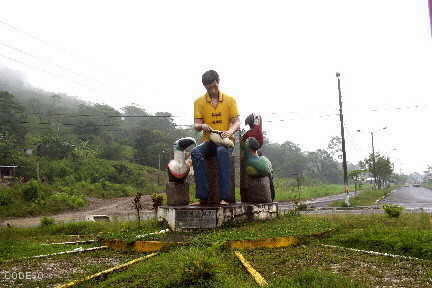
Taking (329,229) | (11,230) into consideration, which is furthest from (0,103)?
(329,229)

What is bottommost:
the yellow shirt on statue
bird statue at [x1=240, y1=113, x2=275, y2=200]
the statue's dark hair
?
bird statue at [x1=240, y1=113, x2=275, y2=200]

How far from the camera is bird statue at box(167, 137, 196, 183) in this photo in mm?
10719

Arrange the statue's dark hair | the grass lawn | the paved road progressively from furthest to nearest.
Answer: the paved road → the statue's dark hair → the grass lawn

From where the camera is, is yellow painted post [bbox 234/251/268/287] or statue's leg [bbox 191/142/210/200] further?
statue's leg [bbox 191/142/210/200]

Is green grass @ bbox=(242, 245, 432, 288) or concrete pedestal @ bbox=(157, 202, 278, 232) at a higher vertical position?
concrete pedestal @ bbox=(157, 202, 278, 232)

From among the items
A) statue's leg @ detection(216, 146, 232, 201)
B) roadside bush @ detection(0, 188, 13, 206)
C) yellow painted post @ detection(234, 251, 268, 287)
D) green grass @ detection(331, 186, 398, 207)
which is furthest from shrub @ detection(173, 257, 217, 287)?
roadside bush @ detection(0, 188, 13, 206)

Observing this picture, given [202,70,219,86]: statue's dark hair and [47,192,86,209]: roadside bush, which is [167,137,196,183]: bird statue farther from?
[47,192,86,209]: roadside bush

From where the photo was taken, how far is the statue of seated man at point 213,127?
10156 millimetres

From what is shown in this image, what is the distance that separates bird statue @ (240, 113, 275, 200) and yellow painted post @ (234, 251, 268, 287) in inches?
165

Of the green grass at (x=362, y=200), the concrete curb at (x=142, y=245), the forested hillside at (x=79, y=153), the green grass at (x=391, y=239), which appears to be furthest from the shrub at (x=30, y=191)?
the green grass at (x=391, y=239)

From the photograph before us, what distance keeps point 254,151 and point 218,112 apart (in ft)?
4.68

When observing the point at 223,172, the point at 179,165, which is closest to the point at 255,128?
the point at 223,172

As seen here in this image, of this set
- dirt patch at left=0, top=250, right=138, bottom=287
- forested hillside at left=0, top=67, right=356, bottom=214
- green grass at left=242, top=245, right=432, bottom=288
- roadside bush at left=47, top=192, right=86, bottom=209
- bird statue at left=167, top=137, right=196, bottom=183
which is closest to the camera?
green grass at left=242, top=245, right=432, bottom=288

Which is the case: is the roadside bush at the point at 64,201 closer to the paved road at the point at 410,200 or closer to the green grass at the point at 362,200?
the green grass at the point at 362,200
